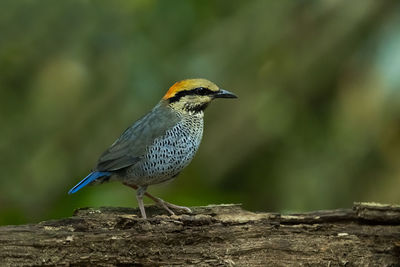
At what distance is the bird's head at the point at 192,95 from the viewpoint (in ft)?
21.4

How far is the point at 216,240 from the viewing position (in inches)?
219

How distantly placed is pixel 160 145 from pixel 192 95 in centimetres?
61

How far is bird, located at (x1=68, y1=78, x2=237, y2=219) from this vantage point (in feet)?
20.3

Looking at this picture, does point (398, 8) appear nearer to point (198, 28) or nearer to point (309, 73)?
point (309, 73)

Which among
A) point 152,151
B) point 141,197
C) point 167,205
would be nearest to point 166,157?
point 152,151

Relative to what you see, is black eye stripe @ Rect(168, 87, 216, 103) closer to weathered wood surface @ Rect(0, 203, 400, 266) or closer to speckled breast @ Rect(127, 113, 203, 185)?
speckled breast @ Rect(127, 113, 203, 185)

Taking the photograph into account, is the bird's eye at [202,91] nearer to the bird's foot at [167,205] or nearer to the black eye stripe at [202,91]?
the black eye stripe at [202,91]

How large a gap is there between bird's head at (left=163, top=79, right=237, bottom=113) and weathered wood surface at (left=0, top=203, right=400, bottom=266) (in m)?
1.25

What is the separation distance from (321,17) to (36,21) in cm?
340

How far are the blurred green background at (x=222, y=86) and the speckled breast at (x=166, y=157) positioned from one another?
5.34 feet

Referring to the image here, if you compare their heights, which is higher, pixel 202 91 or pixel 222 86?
pixel 222 86

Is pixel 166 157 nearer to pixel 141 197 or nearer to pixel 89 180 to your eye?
pixel 141 197

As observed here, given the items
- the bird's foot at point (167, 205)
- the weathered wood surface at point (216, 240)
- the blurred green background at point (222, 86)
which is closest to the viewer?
the weathered wood surface at point (216, 240)

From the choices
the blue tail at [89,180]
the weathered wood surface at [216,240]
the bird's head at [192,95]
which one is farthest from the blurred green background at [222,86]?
the weathered wood surface at [216,240]
